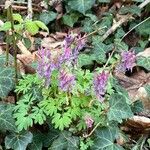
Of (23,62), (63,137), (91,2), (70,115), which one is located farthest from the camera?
(91,2)

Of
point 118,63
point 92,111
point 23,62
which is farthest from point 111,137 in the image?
point 23,62

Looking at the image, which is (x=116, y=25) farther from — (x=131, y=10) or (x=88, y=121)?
(x=88, y=121)

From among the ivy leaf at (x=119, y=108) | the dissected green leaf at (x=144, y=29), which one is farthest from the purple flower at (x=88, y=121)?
the dissected green leaf at (x=144, y=29)

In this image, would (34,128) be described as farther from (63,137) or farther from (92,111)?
(92,111)

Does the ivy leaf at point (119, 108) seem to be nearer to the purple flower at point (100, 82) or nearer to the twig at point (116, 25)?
the purple flower at point (100, 82)

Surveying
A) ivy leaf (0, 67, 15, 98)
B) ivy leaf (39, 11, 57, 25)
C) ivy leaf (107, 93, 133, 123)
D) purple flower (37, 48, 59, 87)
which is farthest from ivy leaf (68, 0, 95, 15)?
purple flower (37, 48, 59, 87)

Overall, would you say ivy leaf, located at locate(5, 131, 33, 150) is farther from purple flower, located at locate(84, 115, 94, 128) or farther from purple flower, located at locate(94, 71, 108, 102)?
purple flower, located at locate(94, 71, 108, 102)
